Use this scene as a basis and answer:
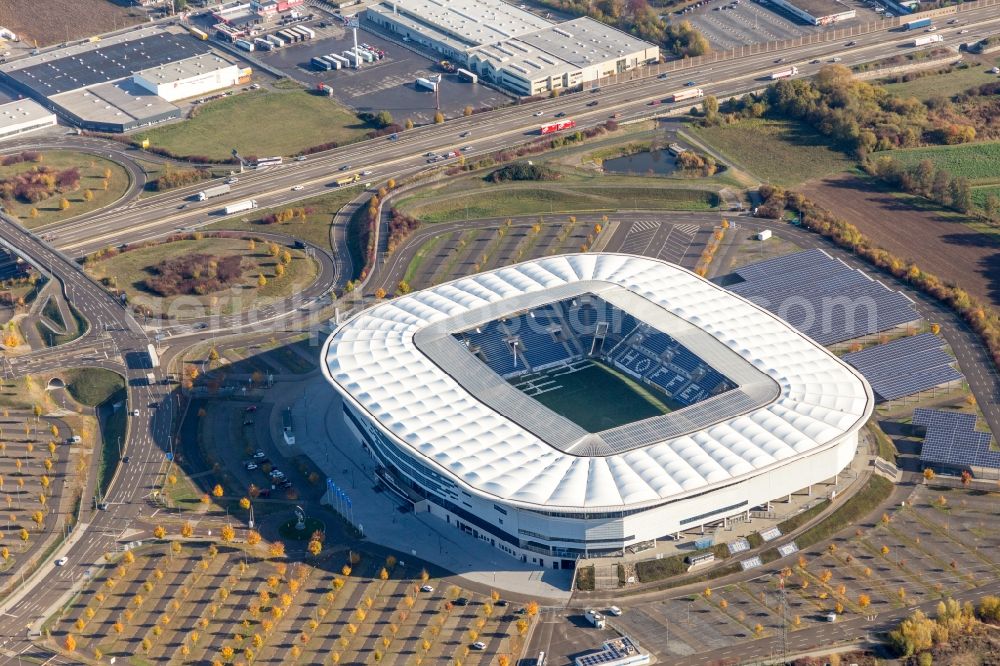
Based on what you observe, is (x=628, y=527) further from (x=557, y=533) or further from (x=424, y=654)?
(x=424, y=654)

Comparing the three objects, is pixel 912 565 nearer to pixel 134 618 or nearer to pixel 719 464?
pixel 719 464

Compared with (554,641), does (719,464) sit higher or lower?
higher

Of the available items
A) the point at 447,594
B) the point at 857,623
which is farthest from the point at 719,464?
the point at 447,594

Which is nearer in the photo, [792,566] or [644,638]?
[644,638]

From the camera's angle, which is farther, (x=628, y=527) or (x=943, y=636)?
(x=628, y=527)

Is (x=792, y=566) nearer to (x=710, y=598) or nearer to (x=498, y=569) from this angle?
(x=710, y=598)

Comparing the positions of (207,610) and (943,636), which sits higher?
(943,636)

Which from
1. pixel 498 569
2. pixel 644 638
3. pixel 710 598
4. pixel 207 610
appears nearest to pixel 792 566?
pixel 710 598
